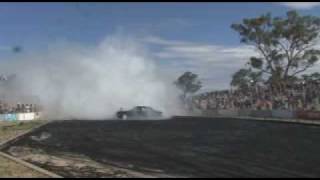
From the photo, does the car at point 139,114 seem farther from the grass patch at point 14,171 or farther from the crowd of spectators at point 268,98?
the grass patch at point 14,171

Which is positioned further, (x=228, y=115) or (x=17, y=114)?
(x=17, y=114)

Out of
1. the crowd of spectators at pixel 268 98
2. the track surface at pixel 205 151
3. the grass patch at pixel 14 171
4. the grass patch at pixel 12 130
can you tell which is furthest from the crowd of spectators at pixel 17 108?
the grass patch at pixel 14 171

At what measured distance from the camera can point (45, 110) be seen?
8462cm

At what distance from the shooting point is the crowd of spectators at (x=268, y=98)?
54.2 meters

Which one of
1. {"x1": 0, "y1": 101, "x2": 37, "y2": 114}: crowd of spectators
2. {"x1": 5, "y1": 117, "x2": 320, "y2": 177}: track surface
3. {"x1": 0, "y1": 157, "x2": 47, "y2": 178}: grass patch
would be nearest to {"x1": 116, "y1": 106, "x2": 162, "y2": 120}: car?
{"x1": 0, "y1": 101, "x2": 37, "y2": 114}: crowd of spectators

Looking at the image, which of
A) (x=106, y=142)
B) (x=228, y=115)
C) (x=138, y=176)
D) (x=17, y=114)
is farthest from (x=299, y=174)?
(x=17, y=114)

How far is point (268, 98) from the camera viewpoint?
62250 millimetres

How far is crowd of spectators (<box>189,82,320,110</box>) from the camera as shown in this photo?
54250 mm

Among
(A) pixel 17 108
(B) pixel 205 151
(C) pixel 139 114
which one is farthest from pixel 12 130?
(A) pixel 17 108

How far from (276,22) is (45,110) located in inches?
1274

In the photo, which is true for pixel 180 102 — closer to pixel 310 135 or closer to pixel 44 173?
pixel 310 135

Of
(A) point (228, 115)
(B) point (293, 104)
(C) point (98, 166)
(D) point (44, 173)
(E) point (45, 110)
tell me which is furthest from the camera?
(E) point (45, 110)

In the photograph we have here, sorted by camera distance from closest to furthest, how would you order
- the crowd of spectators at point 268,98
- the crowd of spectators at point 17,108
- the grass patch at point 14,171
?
1. the grass patch at point 14,171
2. the crowd of spectators at point 268,98
3. the crowd of spectators at point 17,108

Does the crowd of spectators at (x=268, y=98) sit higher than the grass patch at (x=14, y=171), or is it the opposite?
the crowd of spectators at (x=268, y=98)
